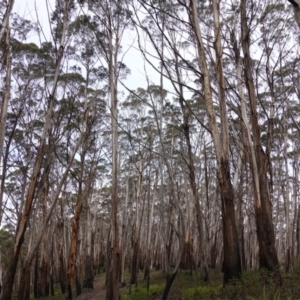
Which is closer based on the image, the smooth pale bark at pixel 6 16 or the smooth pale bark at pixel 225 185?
the smooth pale bark at pixel 225 185

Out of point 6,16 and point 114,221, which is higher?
point 6,16

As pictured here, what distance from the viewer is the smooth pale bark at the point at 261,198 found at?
8154 mm

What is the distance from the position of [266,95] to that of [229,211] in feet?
37.1

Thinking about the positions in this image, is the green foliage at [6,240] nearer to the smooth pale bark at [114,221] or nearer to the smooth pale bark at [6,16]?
the smooth pale bark at [6,16]

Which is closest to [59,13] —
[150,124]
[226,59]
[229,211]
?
[226,59]

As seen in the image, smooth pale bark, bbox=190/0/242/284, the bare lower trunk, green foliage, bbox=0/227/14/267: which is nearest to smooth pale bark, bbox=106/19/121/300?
smooth pale bark, bbox=190/0/242/284

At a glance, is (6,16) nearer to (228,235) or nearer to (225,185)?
(225,185)

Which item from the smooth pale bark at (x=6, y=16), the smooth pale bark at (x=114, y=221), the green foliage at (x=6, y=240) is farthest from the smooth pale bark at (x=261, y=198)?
the green foliage at (x=6, y=240)

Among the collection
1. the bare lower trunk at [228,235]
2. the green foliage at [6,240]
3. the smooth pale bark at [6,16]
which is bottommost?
the bare lower trunk at [228,235]

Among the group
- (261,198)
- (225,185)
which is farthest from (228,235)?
(261,198)

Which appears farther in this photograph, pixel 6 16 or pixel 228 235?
pixel 6 16

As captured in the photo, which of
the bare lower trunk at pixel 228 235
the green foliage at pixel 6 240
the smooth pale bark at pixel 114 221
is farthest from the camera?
the green foliage at pixel 6 240

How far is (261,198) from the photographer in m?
8.61

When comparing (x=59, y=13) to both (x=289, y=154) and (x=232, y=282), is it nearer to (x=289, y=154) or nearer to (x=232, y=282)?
(x=232, y=282)
